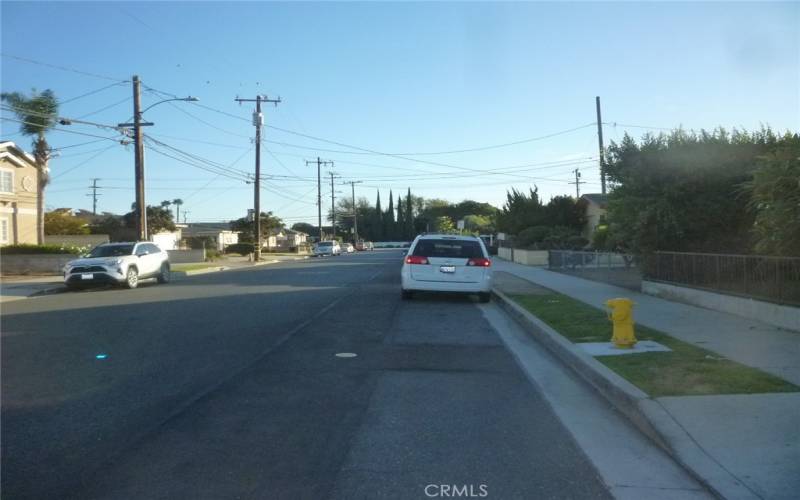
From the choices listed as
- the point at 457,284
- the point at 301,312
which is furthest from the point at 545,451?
the point at 457,284

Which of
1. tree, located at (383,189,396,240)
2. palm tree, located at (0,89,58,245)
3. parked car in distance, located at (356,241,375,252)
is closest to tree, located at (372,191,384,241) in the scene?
tree, located at (383,189,396,240)

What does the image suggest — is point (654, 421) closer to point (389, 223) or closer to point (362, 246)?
point (362, 246)

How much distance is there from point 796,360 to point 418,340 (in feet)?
16.8

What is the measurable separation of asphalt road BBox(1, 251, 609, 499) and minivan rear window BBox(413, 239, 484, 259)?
3987mm

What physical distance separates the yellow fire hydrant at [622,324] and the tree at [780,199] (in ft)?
10.0

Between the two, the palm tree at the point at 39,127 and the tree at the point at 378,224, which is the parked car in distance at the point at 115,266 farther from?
the tree at the point at 378,224

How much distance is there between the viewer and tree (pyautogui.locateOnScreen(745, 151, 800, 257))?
10336mm

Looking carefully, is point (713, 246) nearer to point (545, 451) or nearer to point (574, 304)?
point (574, 304)

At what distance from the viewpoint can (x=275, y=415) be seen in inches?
260

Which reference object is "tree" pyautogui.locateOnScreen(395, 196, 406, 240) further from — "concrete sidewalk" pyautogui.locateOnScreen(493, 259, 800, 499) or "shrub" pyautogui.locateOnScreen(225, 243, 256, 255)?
"concrete sidewalk" pyautogui.locateOnScreen(493, 259, 800, 499)

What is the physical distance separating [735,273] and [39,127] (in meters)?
34.4

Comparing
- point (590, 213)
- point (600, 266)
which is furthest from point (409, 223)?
point (600, 266)

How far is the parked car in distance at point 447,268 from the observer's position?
16.6 meters

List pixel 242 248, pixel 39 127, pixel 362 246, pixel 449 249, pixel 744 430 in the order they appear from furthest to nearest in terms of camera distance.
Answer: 1. pixel 362 246
2. pixel 242 248
3. pixel 39 127
4. pixel 449 249
5. pixel 744 430
